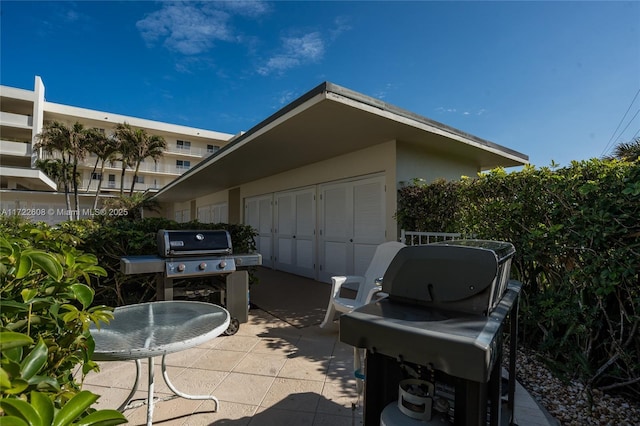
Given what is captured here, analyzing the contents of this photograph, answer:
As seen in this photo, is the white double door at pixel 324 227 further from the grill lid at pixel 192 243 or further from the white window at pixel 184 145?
the white window at pixel 184 145

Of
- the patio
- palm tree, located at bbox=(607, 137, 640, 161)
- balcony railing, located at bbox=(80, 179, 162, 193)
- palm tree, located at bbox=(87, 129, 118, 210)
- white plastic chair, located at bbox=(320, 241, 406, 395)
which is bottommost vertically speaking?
the patio

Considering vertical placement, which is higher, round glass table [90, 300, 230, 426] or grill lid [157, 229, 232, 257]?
grill lid [157, 229, 232, 257]

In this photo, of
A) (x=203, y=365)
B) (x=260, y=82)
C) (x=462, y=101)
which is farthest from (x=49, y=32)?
(x=462, y=101)

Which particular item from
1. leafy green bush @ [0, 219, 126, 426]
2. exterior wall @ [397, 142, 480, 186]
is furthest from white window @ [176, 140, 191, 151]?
leafy green bush @ [0, 219, 126, 426]

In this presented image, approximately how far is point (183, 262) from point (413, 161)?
4686 mm

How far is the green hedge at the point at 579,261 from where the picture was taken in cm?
211

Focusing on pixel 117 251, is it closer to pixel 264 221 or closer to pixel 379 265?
pixel 379 265

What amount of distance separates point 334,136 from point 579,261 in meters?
3.95

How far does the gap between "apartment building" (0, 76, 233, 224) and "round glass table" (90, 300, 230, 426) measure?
11263mm

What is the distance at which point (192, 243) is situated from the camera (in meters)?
Answer: 3.67

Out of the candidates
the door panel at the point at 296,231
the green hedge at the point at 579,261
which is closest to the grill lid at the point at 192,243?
the green hedge at the point at 579,261

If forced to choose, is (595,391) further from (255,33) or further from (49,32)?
(49,32)

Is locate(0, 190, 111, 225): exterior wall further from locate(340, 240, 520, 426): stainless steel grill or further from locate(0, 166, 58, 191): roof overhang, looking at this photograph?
locate(340, 240, 520, 426): stainless steel grill

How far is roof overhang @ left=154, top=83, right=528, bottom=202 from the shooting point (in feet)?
13.3
